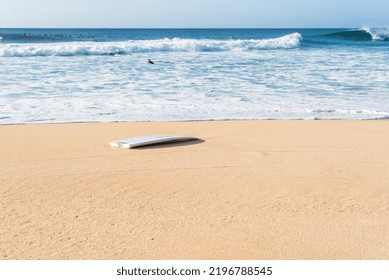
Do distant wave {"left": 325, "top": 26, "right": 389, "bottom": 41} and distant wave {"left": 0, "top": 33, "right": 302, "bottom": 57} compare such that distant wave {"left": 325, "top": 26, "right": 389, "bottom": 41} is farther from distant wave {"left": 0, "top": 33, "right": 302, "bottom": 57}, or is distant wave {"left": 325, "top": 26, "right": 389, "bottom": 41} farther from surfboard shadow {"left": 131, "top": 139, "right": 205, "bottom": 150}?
surfboard shadow {"left": 131, "top": 139, "right": 205, "bottom": 150}

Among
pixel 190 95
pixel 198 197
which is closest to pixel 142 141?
pixel 198 197

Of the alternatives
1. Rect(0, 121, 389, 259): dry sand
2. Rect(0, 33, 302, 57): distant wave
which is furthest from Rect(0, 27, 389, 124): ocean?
Rect(0, 33, 302, 57): distant wave

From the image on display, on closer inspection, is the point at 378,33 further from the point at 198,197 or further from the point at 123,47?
the point at 198,197

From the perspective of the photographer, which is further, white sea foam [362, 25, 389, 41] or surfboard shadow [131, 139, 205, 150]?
white sea foam [362, 25, 389, 41]

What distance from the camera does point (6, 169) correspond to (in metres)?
4.82

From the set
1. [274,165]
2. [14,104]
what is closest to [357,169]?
[274,165]

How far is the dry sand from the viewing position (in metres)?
3.31

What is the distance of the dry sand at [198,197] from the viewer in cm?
331

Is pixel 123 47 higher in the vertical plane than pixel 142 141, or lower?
lower

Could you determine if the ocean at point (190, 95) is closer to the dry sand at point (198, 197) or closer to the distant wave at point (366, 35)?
the dry sand at point (198, 197)

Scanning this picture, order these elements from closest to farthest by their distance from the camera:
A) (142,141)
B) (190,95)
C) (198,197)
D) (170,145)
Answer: (198,197)
(142,141)
(170,145)
(190,95)

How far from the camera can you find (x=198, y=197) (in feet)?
13.8

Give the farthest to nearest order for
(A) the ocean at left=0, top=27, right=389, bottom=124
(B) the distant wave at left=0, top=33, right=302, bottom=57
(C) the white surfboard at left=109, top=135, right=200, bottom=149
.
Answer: (B) the distant wave at left=0, top=33, right=302, bottom=57 → (A) the ocean at left=0, top=27, right=389, bottom=124 → (C) the white surfboard at left=109, top=135, right=200, bottom=149
